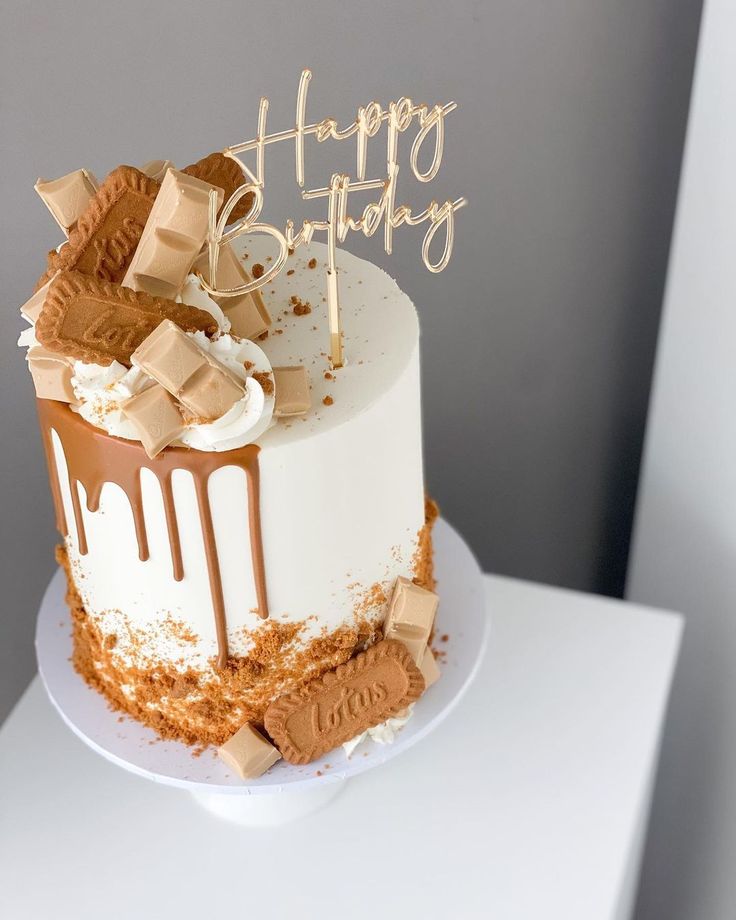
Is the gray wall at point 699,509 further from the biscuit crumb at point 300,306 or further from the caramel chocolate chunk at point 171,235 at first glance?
the caramel chocolate chunk at point 171,235

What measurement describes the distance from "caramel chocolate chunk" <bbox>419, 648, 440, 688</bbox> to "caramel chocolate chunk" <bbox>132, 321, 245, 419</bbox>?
42cm

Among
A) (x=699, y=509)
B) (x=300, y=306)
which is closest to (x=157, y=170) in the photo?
(x=300, y=306)

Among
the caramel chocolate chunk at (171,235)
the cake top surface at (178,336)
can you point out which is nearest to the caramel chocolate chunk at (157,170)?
the cake top surface at (178,336)

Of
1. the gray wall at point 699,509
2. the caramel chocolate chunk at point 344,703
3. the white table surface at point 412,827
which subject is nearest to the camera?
the caramel chocolate chunk at point 344,703

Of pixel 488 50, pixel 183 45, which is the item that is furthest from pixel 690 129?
pixel 183 45

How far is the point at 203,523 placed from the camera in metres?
1.04

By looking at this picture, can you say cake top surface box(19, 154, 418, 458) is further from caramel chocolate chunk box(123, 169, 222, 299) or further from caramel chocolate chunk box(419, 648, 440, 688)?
caramel chocolate chunk box(419, 648, 440, 688)

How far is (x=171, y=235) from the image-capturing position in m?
1.00

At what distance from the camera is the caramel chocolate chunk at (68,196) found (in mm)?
1077

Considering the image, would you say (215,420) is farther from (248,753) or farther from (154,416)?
(248,753)

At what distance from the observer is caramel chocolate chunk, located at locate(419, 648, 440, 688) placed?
124cm

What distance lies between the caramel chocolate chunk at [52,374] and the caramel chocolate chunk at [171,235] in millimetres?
101

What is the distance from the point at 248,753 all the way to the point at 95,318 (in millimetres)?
480

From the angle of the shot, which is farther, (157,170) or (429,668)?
(429,668)
